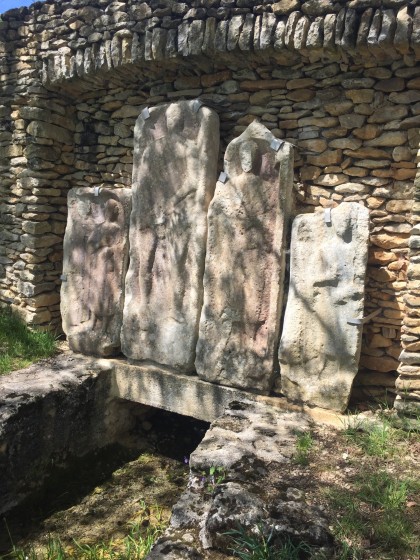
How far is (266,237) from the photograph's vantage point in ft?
10.8

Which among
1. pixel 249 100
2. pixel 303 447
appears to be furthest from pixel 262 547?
pixel 249 100

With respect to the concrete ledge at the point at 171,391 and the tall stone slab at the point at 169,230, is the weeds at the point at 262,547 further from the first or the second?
the tall stone slab at the point at 169,230

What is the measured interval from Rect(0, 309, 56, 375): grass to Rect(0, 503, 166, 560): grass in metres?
1.42

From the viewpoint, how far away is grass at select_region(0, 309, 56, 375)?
4.02 m

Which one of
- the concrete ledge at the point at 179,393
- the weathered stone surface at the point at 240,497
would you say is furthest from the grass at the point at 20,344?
the weathered stone surface at the point at 240,497

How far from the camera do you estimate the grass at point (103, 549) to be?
274 centimetres

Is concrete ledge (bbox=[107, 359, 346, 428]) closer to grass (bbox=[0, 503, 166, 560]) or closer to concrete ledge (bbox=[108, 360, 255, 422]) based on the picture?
concrete ledge (bbox=[108, 360, 255, 422])

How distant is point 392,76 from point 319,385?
1931 mm

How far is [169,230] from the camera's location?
365 centimetres

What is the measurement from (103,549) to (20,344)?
2.00 m

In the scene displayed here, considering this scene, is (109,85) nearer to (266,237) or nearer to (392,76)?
(266,237)

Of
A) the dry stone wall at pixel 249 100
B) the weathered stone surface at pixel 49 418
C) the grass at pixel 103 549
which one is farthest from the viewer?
the weathered stone surface at pixel 49 418

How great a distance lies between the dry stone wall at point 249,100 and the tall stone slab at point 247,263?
11.4 inches

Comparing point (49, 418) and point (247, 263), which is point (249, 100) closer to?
point (247, 263)
